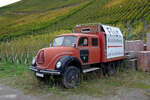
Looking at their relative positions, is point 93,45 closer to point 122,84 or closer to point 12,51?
point 122,84

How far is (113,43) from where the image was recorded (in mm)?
8969

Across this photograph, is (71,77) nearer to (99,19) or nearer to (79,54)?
(79,54)

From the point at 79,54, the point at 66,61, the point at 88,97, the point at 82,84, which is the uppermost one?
the point at 79,54

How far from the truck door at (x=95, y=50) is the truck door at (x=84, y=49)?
28cm

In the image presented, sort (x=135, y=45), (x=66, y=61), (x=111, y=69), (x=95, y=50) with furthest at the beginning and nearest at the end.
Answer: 1. (x=135, y=45)
2. (x=111, y=69)
3. (x=95, y=50)
4. (x=66, y=61)

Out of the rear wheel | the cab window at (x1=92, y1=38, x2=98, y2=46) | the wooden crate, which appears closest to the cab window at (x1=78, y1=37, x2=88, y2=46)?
the cab window at (x1=92, y1=38, x2=98, y2=46)

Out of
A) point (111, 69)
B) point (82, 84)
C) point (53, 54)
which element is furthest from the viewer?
point (111, 69)

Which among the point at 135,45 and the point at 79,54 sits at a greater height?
the point at 135,45

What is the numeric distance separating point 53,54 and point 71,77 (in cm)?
112

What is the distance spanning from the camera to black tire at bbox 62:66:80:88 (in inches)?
248

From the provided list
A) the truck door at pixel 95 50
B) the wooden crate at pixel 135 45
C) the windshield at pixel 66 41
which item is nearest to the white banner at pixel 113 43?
the truck door at pixel 95 50

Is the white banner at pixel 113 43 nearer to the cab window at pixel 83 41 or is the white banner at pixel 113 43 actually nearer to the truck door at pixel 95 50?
the truck door at pixel 95 50

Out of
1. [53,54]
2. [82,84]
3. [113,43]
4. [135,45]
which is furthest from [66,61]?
[135,45]

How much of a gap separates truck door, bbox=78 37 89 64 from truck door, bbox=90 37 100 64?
0.91 feet
